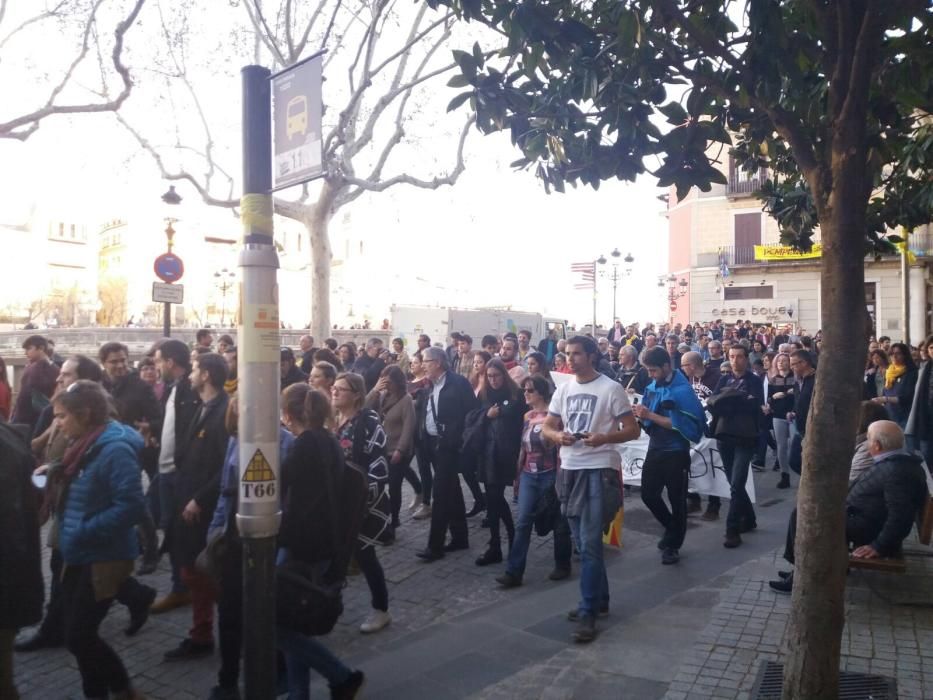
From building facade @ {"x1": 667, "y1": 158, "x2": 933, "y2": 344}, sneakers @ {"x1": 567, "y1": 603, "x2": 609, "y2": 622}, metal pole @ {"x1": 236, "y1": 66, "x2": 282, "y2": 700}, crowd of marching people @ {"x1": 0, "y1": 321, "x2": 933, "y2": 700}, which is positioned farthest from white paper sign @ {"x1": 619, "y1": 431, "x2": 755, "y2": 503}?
building facade @ {"x1": 667, "y1": 158, "x2": 933, "y2": 344}

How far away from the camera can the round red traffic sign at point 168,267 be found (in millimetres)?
14328

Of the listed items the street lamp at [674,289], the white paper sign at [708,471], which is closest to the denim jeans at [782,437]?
the white paper sign at [708,471]

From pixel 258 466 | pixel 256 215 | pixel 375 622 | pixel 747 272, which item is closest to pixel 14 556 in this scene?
pixel 258 466

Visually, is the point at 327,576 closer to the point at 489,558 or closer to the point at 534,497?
the point at 534,497

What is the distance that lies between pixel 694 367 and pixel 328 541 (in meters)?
6.29

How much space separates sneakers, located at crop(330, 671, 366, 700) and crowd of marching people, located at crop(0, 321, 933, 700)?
35 mm

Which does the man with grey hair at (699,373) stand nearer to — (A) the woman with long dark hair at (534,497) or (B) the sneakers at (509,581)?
(A) the woman with long dark hair at (534,497)

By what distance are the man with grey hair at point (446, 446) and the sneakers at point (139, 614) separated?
2.50m

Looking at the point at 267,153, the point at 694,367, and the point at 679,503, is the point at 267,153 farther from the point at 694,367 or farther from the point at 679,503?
the point at 694,367

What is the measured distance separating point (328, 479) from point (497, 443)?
3.14 metres

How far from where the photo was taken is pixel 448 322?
22.2 m

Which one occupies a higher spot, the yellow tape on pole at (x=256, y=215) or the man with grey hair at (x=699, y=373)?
the yellow tape on pole at (x=256, y=215)

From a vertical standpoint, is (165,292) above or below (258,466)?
above

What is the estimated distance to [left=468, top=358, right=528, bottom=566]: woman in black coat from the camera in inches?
273
